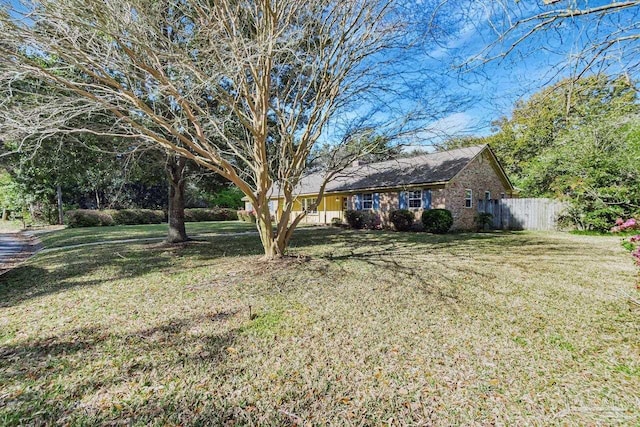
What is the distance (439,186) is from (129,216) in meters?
24.5

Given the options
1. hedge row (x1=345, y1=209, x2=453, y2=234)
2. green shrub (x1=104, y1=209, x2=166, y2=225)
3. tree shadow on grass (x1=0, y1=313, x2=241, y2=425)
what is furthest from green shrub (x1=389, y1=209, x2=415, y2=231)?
green shrub (x1=104, y1=209, x2=166, y2=225)

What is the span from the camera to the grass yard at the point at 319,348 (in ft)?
8.08

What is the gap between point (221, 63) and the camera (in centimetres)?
496

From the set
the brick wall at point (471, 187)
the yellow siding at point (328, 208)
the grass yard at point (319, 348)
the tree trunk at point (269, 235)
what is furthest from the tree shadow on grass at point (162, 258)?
the yellow siding at point (328, 208)

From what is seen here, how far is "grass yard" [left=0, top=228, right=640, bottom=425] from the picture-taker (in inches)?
97.0

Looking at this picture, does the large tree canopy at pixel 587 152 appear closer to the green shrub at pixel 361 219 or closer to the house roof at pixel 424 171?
the house roof at pixel 424 171

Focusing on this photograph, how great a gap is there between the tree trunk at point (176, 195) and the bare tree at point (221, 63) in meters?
3.16

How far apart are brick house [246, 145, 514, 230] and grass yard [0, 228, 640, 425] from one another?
32.2 feet

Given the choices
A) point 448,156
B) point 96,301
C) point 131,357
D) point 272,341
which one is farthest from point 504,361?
point 448,156

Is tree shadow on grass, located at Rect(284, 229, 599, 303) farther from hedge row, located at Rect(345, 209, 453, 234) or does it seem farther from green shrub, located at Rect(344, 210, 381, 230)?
green shrub, located at Rect(344, 210, 381, 230)

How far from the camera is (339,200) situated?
22.8m

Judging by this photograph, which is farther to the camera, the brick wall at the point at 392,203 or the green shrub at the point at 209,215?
the green shrub at the point at 209,215

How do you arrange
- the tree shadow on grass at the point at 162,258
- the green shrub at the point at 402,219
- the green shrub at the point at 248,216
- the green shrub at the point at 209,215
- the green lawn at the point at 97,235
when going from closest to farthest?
the tree shadow on grass at the point at 162,258, the green lawn at the point at 97,235, the green shrub at the point at 402,219, the green shrub at the point at 248,216, the green shrub at the point at 209,215

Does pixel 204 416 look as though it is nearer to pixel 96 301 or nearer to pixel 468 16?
pixel 96 301
